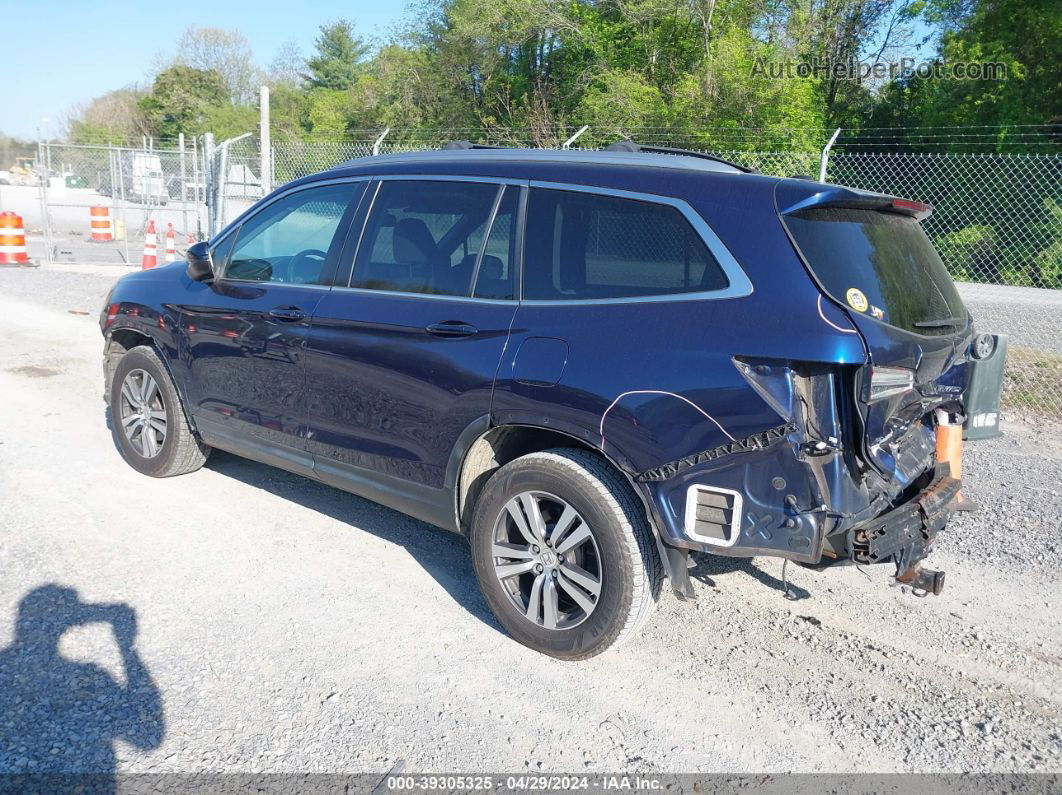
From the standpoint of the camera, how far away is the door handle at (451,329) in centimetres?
374

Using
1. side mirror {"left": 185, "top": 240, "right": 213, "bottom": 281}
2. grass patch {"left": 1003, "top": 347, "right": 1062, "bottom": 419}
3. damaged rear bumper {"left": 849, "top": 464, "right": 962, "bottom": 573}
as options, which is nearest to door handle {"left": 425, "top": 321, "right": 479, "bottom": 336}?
damaged rear bumper {"left": 849, "top": 464, "right": 962, "bottom": 573}

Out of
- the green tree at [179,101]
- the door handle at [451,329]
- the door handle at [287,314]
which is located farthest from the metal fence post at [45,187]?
the green tree at [179,101]

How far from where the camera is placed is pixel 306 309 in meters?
4.38

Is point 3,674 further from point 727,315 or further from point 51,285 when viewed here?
point 51,285

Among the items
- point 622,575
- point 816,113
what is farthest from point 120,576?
point 816,113

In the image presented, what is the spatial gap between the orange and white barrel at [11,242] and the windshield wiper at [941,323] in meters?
17.4

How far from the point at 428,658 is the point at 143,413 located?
9.77 feet

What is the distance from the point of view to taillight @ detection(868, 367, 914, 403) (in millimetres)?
3008

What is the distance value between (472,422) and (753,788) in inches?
68.8

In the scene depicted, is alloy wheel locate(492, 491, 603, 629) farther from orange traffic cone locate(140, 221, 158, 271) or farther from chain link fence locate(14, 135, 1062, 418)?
orange traffic cone locate(140, 221, 158, 271)

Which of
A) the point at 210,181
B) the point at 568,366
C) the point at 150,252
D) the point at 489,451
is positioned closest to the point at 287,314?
the point at 489,451

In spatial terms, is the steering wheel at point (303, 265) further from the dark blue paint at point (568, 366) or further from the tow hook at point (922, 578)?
the tow hook at point (922, 578)

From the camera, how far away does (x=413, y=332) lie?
3908 millimetres

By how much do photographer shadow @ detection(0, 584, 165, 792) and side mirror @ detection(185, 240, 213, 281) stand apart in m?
2.03
